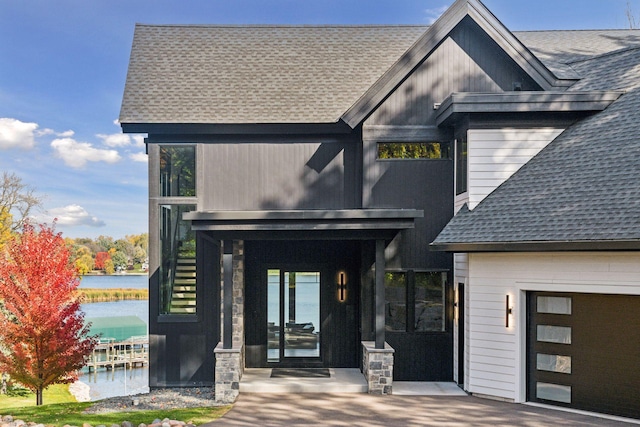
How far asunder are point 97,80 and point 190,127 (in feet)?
108

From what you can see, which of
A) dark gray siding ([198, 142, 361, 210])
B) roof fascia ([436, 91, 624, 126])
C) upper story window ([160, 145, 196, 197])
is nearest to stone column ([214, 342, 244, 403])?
dark gray siding ([198, 142, 361, 210])

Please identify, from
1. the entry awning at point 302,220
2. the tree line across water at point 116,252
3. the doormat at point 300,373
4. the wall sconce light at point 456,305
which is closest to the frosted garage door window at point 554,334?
the wall sconce light at point 456,305

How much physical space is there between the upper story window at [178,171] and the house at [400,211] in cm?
3

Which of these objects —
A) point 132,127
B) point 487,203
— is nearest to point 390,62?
point 487,203

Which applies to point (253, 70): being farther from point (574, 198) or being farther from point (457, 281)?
point (574, 198)

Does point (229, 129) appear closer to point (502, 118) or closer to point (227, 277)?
point (227, 277)

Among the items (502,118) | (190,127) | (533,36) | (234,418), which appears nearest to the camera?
(234,418)

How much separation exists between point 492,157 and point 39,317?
9304 millimetres

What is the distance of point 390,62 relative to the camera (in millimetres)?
12484

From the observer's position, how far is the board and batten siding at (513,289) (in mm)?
7652

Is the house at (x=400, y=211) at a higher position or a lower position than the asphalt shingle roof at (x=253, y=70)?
lower

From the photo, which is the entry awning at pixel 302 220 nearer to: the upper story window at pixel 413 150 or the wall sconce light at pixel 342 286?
the upper story window at pixel 413 150

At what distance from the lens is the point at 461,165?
9984mm

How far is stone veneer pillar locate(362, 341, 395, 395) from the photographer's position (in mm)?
8984
